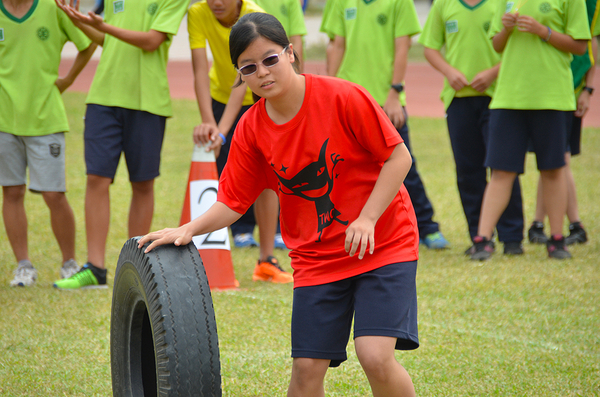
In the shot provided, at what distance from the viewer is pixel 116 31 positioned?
4.25 m

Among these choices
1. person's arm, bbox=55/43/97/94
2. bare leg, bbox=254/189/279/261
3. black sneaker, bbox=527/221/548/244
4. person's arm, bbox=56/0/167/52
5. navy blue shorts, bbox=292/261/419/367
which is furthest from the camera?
black sneaker, bbox=527/221/548/244

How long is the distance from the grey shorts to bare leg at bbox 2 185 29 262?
0.29ft

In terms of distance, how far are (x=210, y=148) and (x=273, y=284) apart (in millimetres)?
1026

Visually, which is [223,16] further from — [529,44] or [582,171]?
[582,171]

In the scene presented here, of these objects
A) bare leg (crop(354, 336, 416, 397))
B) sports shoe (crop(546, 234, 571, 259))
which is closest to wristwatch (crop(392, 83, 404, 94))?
sports shoe (crop(546, 234, 571, 259))

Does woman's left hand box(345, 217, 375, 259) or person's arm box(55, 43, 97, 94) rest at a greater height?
person's arm box(55, 43, 97, 94)

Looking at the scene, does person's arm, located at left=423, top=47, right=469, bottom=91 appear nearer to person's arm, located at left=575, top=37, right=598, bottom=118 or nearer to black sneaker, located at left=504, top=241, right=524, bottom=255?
person's arm, located at left=575, top=37, right=598, bottom=118

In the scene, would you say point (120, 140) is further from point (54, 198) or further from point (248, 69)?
point (248, 69)

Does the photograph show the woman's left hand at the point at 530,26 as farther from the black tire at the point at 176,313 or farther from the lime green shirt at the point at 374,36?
the black tire at the point at 176,313

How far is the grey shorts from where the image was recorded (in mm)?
4484

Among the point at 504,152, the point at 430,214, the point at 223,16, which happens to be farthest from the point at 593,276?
the point at 223,16

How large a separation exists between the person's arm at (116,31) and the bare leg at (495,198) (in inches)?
104

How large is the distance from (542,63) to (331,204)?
3.11 metres

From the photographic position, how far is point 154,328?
225cm
